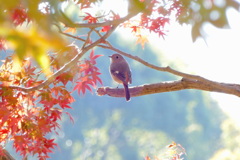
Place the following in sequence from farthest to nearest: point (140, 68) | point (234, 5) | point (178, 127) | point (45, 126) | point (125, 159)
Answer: point (140, 68)
point (178, 127)
point (125, 159)
point (45, 126)
point (234, 5)

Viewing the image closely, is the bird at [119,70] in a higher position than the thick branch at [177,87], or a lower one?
lower

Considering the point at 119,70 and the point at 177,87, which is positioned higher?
the point at 177,87

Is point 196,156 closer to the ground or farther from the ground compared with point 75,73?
closer to the ground

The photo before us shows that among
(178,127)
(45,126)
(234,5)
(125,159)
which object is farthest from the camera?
(178,127)

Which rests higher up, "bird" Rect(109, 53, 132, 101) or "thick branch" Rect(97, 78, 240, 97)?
"thick branch" Rect(97, 78, 240, 97)

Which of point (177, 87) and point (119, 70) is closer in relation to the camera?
point (177, 87)

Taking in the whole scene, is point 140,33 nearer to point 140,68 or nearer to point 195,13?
point 195,13

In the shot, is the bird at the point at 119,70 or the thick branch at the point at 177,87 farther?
the bird at the point at 119,70

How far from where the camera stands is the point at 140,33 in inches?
86.3

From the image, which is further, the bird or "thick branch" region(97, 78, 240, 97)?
the bird

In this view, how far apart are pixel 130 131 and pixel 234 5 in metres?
11.1

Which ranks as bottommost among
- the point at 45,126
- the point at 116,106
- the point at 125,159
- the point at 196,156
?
the point at 196,156

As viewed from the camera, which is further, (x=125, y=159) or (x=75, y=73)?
(x=125, y=159)

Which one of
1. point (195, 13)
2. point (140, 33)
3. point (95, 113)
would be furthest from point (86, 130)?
point (195, 13)
